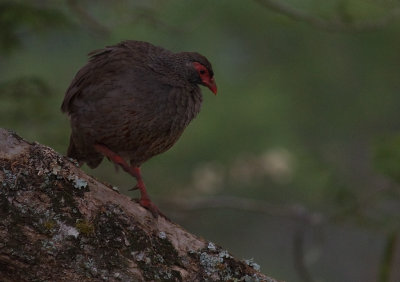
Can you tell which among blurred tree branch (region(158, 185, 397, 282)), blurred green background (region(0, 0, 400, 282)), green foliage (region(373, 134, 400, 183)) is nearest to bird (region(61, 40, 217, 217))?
blurred green background (region(0, 0, 400, 282))

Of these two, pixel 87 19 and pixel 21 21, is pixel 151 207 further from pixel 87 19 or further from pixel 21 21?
pixel 87 19

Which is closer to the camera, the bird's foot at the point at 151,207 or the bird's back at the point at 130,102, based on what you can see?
the bird's foot at the point at 151,207

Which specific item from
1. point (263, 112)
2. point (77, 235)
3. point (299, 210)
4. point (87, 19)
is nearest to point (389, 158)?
point (299, 210)

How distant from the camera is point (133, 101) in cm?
459

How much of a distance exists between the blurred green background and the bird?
1.09 metres

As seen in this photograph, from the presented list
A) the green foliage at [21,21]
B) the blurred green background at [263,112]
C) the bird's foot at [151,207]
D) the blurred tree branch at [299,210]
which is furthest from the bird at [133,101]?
the blurred tree branch at [299,210]

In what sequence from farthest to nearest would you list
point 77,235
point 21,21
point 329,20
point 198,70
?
1. point 329,20
2. point 21,21
3. point 198,70
4. point 77,235

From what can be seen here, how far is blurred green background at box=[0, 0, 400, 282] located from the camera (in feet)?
20.4

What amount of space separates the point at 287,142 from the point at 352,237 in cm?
526

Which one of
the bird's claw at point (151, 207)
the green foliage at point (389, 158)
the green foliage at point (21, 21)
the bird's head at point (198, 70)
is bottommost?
the bird's claw at point (151, 207)

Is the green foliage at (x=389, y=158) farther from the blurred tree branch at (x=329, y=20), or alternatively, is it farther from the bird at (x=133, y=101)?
the bird at (x=133, y=101)

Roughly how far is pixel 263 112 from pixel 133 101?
753 cm

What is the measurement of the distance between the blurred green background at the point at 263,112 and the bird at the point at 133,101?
1.09 m

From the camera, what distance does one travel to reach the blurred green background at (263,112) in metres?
6.23
